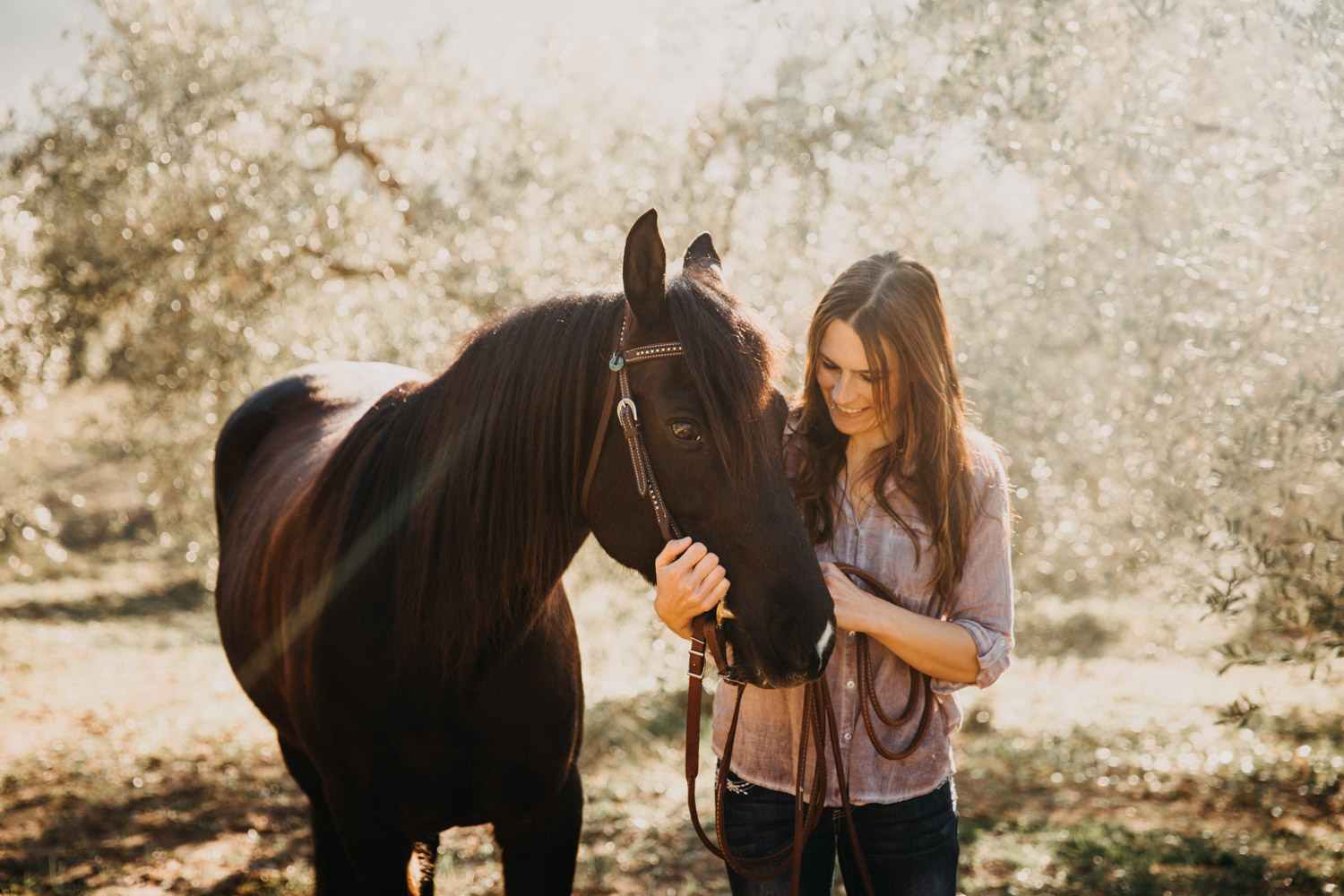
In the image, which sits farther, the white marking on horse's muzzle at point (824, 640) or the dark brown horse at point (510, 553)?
the dark brown horse at point (510, 553)

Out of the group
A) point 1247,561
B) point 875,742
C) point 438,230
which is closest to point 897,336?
point 875,742

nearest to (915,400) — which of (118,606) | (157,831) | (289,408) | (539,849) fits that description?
(539,849)

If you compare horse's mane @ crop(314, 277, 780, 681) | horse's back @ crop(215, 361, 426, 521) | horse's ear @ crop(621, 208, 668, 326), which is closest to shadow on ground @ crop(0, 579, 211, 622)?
horse's back @ crop(215, 361, 426, 521)

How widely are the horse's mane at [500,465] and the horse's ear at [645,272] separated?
0.04 m

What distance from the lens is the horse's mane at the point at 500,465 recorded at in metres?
1.81

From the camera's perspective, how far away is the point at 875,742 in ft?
5.93

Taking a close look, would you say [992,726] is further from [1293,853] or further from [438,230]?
[438,230]

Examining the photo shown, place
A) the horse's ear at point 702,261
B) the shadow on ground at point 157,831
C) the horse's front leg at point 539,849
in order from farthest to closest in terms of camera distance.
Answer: the shadow on ground at point 157,831
the horse's front leg at point 539,849
the horse's ear at point 702,261

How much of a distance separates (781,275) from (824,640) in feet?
13.2

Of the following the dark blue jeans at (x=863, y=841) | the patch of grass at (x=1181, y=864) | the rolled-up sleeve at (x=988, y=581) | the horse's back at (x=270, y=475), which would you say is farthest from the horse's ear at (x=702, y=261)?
the patch of grass at (x=1181, y=864)

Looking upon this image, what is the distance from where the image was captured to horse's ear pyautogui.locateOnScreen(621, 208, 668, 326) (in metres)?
1.75

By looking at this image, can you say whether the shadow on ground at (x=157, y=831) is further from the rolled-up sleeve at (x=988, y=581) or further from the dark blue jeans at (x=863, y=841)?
the rolled-up sleeve at (x=988, y=581)

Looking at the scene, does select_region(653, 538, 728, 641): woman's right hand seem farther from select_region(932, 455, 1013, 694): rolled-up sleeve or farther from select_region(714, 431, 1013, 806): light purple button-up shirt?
select_region(932, 455, 1013, 694): rolled-up sleeve

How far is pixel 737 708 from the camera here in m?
2.02
